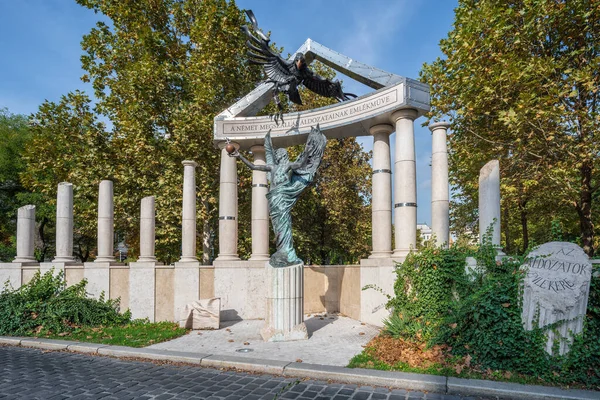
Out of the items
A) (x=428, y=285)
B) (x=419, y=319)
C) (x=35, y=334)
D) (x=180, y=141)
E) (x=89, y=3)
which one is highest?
(x=89, y=3)

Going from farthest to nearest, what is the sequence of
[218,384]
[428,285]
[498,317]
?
[428,285] < [498,317] < [218,384]

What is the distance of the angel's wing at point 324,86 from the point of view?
11.1 meters

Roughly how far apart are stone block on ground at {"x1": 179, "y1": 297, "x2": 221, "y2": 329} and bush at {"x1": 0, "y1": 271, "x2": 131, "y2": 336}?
2225 mm

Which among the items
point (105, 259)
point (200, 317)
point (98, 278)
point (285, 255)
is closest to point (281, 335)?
point (285, 255)

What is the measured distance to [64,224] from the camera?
38.5 ft

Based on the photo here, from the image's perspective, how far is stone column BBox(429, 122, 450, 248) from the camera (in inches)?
358

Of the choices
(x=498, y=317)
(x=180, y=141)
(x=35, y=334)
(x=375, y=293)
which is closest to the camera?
(x=498, y=317)

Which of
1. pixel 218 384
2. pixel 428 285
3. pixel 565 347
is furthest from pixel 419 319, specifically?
pixel 218 384

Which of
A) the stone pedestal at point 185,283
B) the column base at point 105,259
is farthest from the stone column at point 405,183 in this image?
the column base at point 105,259

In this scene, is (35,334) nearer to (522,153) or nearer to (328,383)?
(328,383)

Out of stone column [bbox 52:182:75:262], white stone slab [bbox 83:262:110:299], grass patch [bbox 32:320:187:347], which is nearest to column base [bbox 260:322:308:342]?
grass patch [bbox 32:320:187:347]

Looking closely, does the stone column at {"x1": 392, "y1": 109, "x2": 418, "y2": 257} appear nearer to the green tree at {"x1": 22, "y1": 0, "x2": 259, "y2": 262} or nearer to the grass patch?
the grass patch

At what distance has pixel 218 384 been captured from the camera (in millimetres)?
5582

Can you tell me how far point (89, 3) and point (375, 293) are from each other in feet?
65.9
